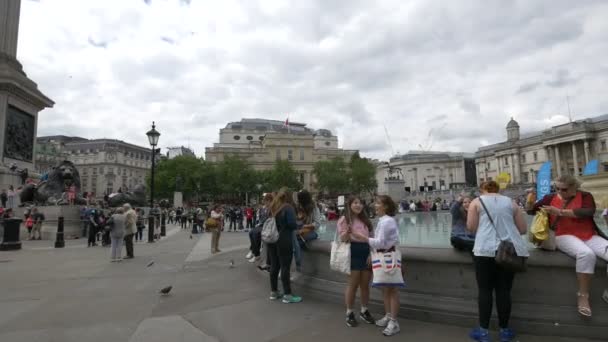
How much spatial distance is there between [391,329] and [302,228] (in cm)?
276

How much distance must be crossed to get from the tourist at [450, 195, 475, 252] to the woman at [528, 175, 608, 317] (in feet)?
A: 3.08

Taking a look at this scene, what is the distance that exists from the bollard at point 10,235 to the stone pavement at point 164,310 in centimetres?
495

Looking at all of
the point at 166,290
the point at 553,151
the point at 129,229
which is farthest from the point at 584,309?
the point at 553,151

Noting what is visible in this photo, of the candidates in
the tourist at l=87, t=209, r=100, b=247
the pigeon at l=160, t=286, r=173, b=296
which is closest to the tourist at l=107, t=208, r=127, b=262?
the tourist at l=87, t=209, r=100, b=247

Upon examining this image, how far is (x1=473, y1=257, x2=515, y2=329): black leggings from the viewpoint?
3984 millimetres

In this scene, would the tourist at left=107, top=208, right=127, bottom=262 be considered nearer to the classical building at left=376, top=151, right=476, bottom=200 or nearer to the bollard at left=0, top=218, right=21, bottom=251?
the bollard at left=0, top=218, right=21, bottom=251

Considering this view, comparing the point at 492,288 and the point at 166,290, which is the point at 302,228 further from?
the point at 492,288

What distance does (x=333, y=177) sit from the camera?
77.4 metres

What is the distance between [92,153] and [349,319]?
124 meters

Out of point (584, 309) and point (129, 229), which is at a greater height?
point (129, 229)

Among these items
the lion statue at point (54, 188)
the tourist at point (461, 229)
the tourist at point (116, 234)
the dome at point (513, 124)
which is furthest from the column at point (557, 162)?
the tourist at point (116, 234)

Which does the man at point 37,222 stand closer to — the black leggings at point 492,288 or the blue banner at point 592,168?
the black leggings at point 492,288

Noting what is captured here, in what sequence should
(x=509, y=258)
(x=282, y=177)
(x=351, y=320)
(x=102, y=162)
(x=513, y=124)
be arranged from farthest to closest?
(x=102, y=162)
(x=513, y=124)
(x=282, y=177)
(x=351, y=320)
(x=509, y=258)

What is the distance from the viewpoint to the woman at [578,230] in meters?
3.91
